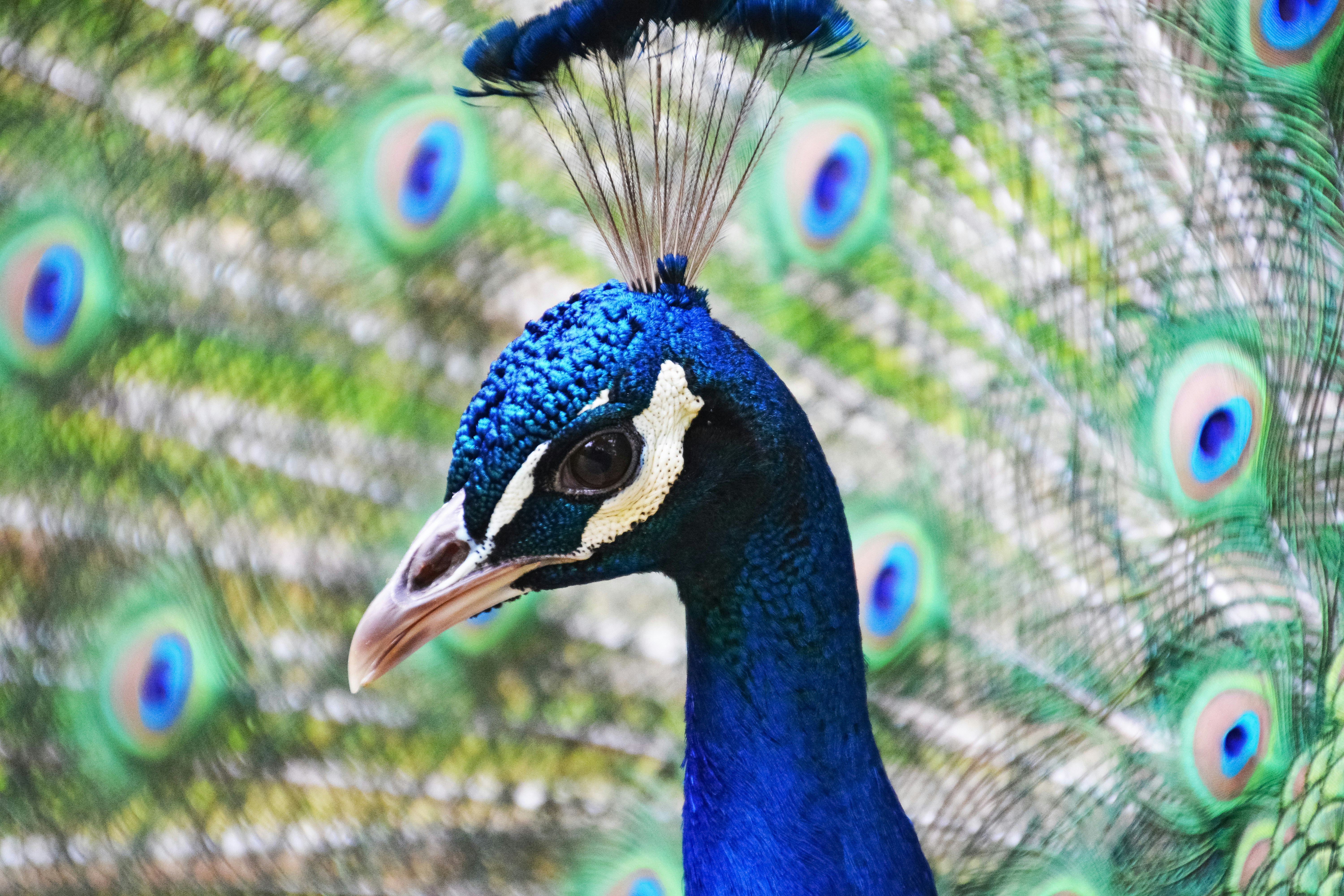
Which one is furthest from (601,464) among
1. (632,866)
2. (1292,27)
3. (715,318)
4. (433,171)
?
(1292,27)

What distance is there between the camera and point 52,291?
3.79 feet

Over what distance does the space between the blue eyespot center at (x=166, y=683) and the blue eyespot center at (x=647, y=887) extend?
20.2 inches

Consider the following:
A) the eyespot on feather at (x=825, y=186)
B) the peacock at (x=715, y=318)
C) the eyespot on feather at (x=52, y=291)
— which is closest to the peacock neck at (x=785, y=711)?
the peacock at (x=715, y=318)

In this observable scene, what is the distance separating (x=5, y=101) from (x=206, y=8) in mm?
211

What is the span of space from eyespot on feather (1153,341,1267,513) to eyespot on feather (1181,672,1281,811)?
0.20m

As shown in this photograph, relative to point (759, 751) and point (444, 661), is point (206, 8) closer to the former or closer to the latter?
point (444, 661)

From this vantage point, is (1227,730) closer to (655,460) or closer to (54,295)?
(655,460)

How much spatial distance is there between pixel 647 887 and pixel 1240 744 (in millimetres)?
662

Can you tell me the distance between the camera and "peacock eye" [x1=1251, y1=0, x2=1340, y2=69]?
1.14 m

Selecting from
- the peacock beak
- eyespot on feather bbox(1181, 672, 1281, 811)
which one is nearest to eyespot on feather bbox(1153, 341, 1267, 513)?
eyespot on feather bbox(1181, 672, 1281, 811)

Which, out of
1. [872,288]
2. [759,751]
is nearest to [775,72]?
[872,288]

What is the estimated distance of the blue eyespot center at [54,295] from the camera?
115cm

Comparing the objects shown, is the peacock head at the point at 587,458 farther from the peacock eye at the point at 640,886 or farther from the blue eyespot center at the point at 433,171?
the peacock eye at the point at 640,886

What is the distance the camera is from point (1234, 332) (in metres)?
1.21
